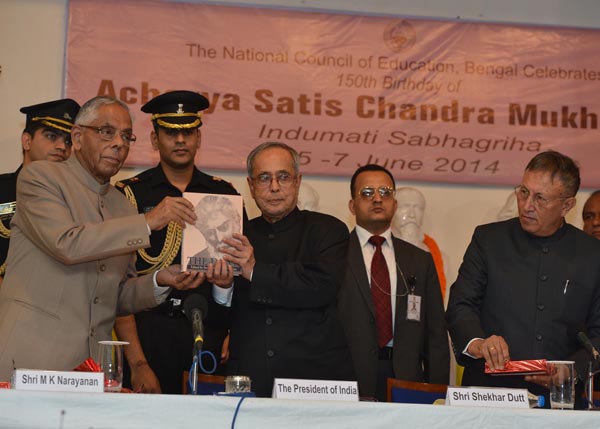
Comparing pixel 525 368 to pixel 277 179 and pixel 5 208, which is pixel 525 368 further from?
pixel 5 208

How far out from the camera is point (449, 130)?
614 cm

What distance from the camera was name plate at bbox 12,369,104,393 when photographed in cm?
266

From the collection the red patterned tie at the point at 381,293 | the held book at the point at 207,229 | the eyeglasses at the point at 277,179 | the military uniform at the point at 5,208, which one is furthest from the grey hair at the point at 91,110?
the red patterned tie at the point at 381,293

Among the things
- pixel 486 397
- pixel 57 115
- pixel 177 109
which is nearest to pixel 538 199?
pixel 486 397

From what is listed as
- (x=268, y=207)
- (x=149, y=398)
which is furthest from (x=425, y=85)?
(x=149, y=398)

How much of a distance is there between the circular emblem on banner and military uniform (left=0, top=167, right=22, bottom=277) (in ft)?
8.70

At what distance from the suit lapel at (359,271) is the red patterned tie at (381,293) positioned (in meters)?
0.05

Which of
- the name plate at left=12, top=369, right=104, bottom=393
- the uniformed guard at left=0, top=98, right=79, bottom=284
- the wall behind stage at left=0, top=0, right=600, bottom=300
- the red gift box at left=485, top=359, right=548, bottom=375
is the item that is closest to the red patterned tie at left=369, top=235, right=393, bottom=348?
the wall behind stage at left=0, top=0, right=600, bottom=300

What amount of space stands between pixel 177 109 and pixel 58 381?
6.66 feet

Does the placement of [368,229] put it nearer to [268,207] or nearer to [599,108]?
[268,207]

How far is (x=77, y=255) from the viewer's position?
3164 millimetres

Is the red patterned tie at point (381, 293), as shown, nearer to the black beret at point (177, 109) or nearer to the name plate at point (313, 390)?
the black beret at point (177, 109)

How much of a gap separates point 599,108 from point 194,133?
3.01 metres

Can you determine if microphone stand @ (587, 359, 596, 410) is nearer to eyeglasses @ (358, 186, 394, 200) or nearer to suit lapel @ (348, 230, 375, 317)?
suit lapel @ (348, 230, 375, 317)
